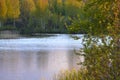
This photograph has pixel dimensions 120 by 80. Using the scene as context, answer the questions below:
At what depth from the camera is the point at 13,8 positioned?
8162 cm

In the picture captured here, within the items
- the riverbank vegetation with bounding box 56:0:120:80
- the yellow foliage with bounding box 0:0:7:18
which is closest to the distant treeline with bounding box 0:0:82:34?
the yellow foliage with bounding box 0:0:7:18

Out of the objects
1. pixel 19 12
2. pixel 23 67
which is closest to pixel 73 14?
pixel 19 12

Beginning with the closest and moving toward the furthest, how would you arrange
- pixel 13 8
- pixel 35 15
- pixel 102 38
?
1. pixel 102 38
2. pixel 13 8
3. pixel 35 15

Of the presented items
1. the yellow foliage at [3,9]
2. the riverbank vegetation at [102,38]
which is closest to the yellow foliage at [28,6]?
the yellow foliage at [3,9]

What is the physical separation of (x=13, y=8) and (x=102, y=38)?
248ft

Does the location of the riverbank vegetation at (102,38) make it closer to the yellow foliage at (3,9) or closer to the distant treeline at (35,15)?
the distant treeline at (35,15)

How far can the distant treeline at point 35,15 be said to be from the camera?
7950 centimetres

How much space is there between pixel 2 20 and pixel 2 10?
6.64 feet

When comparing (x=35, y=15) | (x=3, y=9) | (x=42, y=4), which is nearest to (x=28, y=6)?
(x=35, y=15)

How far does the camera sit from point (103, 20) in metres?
7.19

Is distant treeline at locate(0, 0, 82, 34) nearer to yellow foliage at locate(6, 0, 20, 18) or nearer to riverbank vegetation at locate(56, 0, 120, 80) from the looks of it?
yellow foliage at locate(6, 0, 20, 18)

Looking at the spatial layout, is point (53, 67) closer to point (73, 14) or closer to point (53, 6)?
point (73, 14)

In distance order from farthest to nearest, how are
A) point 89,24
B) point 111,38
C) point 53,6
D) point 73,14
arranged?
1. point 53,6
2. point 73,14
3. point 89,24
4. point 111,38

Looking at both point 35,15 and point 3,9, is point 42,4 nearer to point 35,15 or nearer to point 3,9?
point 35,15
